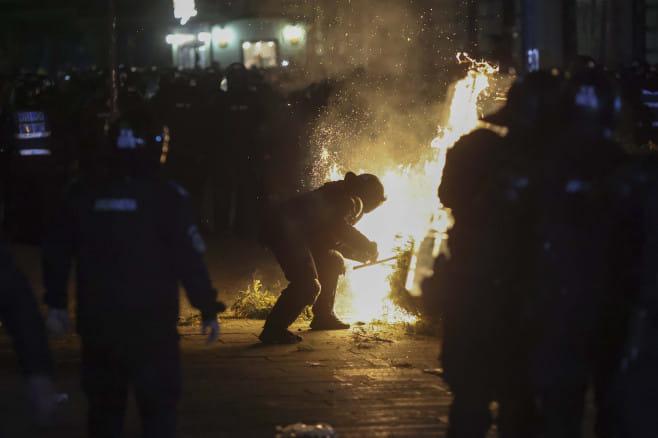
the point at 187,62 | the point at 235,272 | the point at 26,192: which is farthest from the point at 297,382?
the point at 187,62

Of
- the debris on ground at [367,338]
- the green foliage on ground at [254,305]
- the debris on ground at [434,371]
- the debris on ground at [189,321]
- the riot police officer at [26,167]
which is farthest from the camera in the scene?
the riot police officer at [26,167]

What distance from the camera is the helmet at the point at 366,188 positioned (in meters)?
9.48

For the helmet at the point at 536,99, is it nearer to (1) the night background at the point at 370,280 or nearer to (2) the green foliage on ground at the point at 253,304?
(1) the night background at the point at 370,280

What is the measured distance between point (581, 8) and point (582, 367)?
25844 mm

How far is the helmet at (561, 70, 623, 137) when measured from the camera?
4891mm

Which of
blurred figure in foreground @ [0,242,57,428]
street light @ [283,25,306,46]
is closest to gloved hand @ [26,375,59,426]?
blurred figure in foreground @ [0,242,57,428]

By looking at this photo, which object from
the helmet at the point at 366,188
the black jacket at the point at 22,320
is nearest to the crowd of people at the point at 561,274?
the black jacket at the point at 22,320

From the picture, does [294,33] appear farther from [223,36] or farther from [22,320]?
[22,320]

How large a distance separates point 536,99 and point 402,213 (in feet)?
21.1

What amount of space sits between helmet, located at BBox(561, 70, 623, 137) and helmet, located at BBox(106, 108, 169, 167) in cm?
176

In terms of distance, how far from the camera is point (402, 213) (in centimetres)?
1144

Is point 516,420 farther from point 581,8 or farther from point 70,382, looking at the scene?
point 581,8

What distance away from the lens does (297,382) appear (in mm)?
7914

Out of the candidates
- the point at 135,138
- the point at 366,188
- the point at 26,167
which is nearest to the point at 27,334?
the point at 135,138
